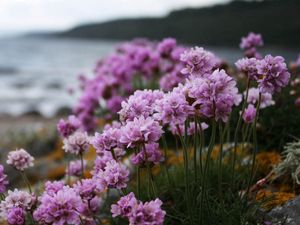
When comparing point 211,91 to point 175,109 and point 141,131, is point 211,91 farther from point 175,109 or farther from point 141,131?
point 141,131

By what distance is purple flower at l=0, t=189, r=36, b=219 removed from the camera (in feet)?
7.87

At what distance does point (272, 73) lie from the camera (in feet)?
7.79

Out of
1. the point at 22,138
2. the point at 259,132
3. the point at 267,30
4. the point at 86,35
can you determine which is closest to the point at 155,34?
the point at 267,30

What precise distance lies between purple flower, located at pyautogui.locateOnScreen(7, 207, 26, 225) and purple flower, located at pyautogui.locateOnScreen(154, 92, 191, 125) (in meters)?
0.85

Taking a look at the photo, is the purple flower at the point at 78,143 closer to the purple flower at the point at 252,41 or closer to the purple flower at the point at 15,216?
the purple flower at the point at 15,216

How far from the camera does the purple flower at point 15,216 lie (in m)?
2.35

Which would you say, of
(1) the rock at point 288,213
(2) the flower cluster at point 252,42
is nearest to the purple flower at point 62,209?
(1) the rock at point 288,213

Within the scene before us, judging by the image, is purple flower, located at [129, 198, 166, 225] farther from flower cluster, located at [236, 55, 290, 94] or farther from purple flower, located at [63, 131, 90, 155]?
purple flower, located at [63, 131, 90, 155]

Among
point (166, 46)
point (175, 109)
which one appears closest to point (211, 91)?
point (175, 109)

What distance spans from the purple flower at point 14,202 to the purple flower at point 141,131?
67 cm

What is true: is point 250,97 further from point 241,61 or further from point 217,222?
point 217,222

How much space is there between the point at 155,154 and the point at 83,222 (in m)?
0.61

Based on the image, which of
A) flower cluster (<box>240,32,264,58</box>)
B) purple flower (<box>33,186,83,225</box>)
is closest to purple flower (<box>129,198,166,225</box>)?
purple flower (<box>33,186,83,225</box>)

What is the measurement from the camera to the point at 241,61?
2.65 m
